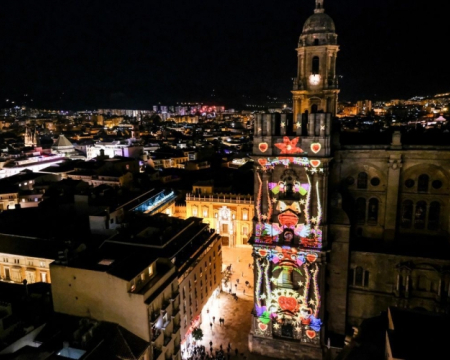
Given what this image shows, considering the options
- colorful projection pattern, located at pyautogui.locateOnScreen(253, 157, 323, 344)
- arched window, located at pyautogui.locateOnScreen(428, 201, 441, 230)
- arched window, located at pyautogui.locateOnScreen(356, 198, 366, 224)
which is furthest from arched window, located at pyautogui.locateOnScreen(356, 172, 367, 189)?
arched window, located at pyautogui.locateOnScreen(428, 201, 441, 230)

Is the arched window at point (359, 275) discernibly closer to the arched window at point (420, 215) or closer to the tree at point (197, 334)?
the arched window at point (420, 215)

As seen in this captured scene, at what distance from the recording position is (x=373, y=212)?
133 feet

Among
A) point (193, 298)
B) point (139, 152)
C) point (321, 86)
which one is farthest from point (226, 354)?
point (139, 152)

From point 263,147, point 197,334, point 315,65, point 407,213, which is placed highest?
point 315,65

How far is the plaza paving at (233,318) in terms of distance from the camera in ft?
144

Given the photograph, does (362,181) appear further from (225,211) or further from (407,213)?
(225,211)

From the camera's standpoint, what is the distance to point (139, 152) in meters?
132

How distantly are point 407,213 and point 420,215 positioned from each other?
1.18 meters

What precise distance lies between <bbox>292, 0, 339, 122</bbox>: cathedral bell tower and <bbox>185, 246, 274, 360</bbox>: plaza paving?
1042 inches

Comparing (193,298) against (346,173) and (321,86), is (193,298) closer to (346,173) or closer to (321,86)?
(346,173)

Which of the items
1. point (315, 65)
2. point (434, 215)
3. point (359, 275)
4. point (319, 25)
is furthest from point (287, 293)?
point (319, 25)

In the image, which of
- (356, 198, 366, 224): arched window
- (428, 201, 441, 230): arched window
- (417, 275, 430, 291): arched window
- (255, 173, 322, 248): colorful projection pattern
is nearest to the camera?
(417, 275, 430, 291): arched window

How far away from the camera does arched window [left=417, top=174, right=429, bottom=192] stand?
3862 centimetres

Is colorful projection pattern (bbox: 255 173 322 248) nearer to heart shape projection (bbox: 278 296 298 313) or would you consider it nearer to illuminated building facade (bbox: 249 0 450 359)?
illuminated building facade (bbox: 249 0 450 359)
